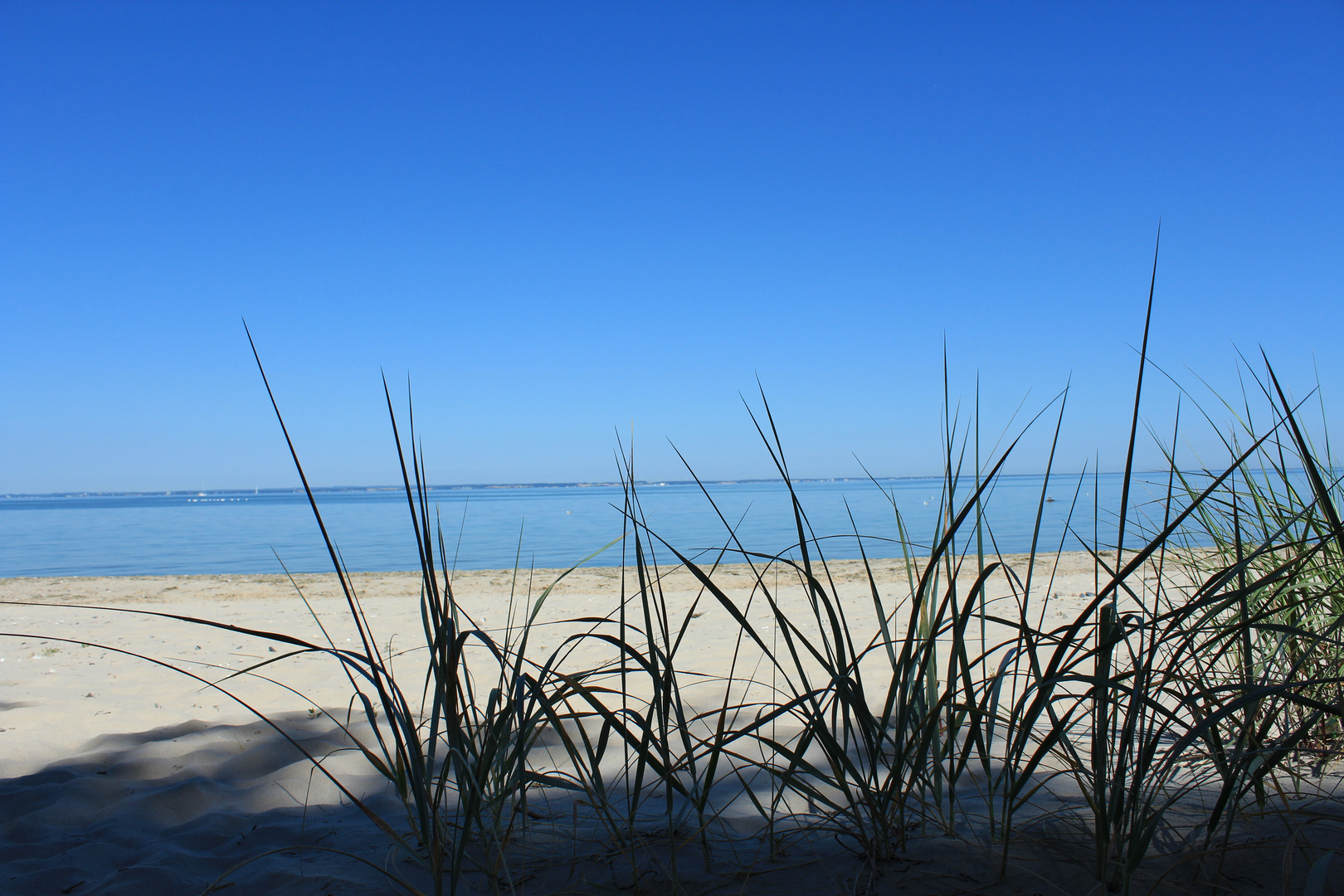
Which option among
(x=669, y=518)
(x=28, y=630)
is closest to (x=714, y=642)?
(x=28, y=630)

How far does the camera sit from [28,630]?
5.01 meters

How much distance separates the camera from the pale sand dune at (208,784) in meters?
1.30

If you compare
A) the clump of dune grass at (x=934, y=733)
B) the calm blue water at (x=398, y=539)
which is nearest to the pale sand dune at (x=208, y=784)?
the clump of dune grass at (x=934, y=733)

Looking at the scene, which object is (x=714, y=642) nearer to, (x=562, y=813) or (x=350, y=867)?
(x=562, y=813)

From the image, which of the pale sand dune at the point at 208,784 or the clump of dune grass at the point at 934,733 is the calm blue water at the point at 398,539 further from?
the clump of dune grass at the point at 934,733

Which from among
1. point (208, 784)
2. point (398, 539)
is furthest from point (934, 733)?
point (398, 539)

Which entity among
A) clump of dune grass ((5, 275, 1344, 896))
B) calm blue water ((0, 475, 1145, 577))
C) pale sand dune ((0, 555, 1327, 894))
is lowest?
calm blue water ((0, 475, 1145, 577))

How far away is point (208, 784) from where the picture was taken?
196cm

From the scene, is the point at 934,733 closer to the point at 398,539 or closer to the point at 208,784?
the point at 208,784

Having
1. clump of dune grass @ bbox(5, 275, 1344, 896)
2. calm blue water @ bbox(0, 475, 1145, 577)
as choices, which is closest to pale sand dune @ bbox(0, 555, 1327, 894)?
clump of dune grass @ bbox(5, 275, 1344, 896)

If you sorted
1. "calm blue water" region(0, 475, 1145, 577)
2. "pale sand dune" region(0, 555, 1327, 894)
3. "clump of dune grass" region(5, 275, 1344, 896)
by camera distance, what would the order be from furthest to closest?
"calm blue water" region(0, 475, 1145, 577) → "pale sand dune" region(0, 555, 1327, 894) → "clump of dune grass" region(5, 275, 1344, 896)

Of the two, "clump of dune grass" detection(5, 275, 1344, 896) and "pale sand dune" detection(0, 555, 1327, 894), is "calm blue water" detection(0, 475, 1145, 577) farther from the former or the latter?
"clump of dune grass" detection(5, 275, 1344, 896)

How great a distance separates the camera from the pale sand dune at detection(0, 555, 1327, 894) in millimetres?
1299

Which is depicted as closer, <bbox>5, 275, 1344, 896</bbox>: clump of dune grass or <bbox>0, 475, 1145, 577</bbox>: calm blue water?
<bbox>5, 275, 1344, 896</bbox>: clump of dune grass
